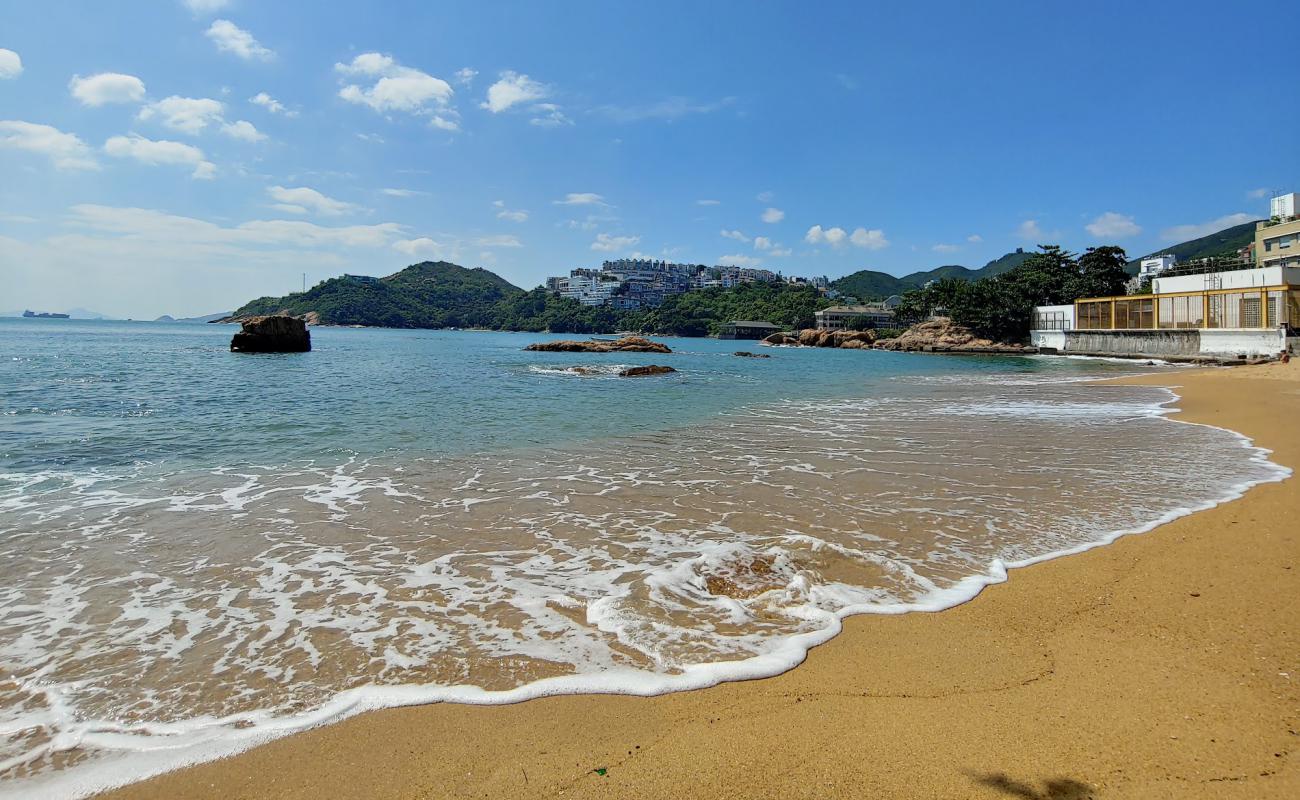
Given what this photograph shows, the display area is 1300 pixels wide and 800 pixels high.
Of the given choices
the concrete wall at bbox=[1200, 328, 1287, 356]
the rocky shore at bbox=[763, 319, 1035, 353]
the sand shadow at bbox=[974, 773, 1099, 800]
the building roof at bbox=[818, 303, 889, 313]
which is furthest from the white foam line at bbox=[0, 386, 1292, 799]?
the building roof at bbox=[818, 303, 889, 313]

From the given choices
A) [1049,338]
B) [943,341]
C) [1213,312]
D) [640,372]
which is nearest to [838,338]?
[943,341]

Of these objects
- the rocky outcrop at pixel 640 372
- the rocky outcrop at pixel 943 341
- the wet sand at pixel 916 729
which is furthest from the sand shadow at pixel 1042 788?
the rocky outcrop at pixel 943 341

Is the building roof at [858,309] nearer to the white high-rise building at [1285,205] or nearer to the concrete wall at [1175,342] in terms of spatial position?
the concrete wall at [1175,342]

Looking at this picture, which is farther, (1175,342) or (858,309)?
(858,309)

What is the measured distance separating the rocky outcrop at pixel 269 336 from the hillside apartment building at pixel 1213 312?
65086mm

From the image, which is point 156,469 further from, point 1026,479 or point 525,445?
point 1026,479

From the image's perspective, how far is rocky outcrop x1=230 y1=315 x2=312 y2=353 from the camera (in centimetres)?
4303

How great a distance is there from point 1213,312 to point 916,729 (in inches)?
2364

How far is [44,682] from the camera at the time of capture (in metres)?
3.59

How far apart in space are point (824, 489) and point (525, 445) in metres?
5.82

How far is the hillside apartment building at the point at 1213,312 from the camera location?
136ft

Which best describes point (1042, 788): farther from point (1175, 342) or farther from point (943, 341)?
point (943, 341)

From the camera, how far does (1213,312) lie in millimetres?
46281

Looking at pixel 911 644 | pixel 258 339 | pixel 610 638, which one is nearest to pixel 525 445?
pixel 610 638
